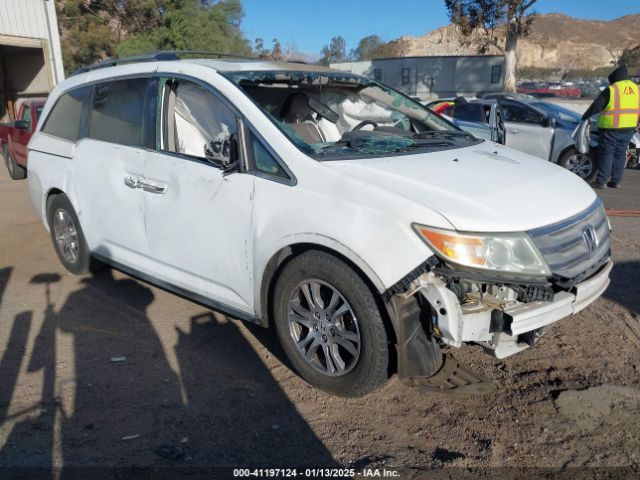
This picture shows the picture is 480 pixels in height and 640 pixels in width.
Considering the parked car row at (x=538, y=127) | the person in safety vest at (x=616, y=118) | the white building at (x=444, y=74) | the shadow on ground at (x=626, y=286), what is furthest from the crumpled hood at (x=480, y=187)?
the white building at (x=444, y=74)

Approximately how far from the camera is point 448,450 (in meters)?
2.71

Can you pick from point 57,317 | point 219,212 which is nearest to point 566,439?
point 219,212

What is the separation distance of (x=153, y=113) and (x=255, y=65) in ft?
2.67

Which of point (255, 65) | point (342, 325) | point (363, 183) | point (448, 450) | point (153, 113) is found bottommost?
point (448, 450)

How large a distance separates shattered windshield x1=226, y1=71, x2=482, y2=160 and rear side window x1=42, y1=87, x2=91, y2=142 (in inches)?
71.6

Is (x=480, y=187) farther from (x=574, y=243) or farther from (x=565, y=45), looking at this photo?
(x=565, y=45)

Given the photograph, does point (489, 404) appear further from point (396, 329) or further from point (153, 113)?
point (153, 113)

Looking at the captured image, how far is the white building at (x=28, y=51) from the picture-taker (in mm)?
14836

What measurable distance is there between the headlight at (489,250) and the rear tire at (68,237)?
335 cm

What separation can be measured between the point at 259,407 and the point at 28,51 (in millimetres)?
18650

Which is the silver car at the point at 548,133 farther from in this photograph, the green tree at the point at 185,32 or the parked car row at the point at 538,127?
the green tree at the point at 185,32

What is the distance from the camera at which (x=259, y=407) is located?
309 centimetres

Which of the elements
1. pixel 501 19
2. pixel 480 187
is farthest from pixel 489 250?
pixel 501 19

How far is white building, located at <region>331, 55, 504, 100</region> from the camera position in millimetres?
31609
